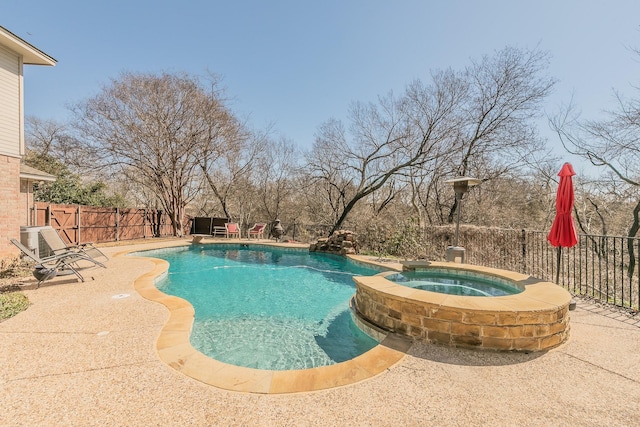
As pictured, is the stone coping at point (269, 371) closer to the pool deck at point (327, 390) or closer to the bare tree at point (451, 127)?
the pool deck at point (327, 390)

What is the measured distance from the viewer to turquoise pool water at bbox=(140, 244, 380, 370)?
3211mm

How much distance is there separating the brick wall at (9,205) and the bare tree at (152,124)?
729 centimetres

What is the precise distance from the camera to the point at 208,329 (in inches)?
148

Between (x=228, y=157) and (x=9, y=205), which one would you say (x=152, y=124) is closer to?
(x=228, y=157)

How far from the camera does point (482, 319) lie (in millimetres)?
2734

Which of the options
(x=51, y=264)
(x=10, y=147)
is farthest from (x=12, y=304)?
(x=10, y=147)

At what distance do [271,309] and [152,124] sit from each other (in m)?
12.5

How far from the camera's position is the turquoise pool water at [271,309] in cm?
321

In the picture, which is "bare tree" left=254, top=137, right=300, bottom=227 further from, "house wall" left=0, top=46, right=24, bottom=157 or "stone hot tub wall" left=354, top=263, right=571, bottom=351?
"stone hot tub wall" left=354, top=263, right=571, bottom=351

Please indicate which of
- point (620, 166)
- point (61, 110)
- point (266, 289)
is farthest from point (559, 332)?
point (61, 110)

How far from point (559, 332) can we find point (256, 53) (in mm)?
13253

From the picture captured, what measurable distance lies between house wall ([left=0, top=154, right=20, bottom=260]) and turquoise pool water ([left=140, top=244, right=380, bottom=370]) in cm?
334

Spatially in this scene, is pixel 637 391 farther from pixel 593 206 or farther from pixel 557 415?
pixel 593 206

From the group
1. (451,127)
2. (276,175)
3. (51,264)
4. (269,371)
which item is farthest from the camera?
(276,175)
